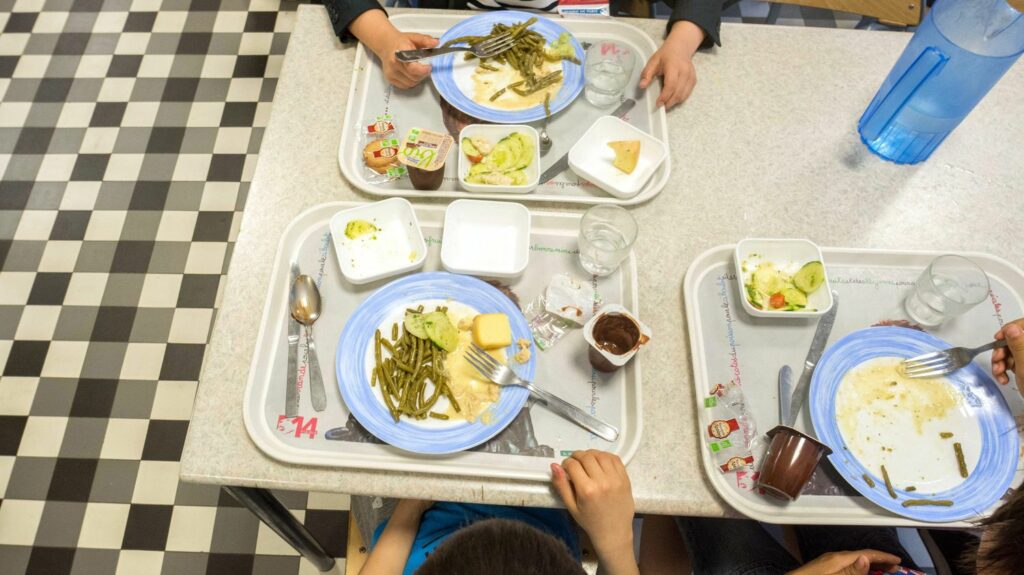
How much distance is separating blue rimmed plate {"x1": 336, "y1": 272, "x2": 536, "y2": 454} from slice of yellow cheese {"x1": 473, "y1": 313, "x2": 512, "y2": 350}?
0.04 meters

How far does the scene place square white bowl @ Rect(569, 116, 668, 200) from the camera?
4.67ft

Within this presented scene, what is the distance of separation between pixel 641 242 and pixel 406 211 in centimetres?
55

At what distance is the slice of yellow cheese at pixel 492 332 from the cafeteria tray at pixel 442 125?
0.34 metres

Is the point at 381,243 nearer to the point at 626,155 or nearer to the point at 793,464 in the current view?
the point at 626,155

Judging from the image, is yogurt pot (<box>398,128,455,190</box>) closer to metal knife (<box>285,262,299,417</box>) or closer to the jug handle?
metal knife (<box>285,262,299,417</box>)

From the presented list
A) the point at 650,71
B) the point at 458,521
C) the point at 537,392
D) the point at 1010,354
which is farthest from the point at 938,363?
the point at 458,521

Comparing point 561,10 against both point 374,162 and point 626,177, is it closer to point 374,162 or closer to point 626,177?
point 626,177

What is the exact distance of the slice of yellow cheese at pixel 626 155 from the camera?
1.44 meters

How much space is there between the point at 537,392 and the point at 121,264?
A: 2135mm

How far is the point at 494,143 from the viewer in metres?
1.46

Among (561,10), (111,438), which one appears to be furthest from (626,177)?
(111,438)

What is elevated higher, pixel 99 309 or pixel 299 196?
pixel 299 196

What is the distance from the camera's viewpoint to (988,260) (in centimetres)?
135

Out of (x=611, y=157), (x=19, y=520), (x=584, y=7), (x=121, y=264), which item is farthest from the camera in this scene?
(x=121, y=264)
